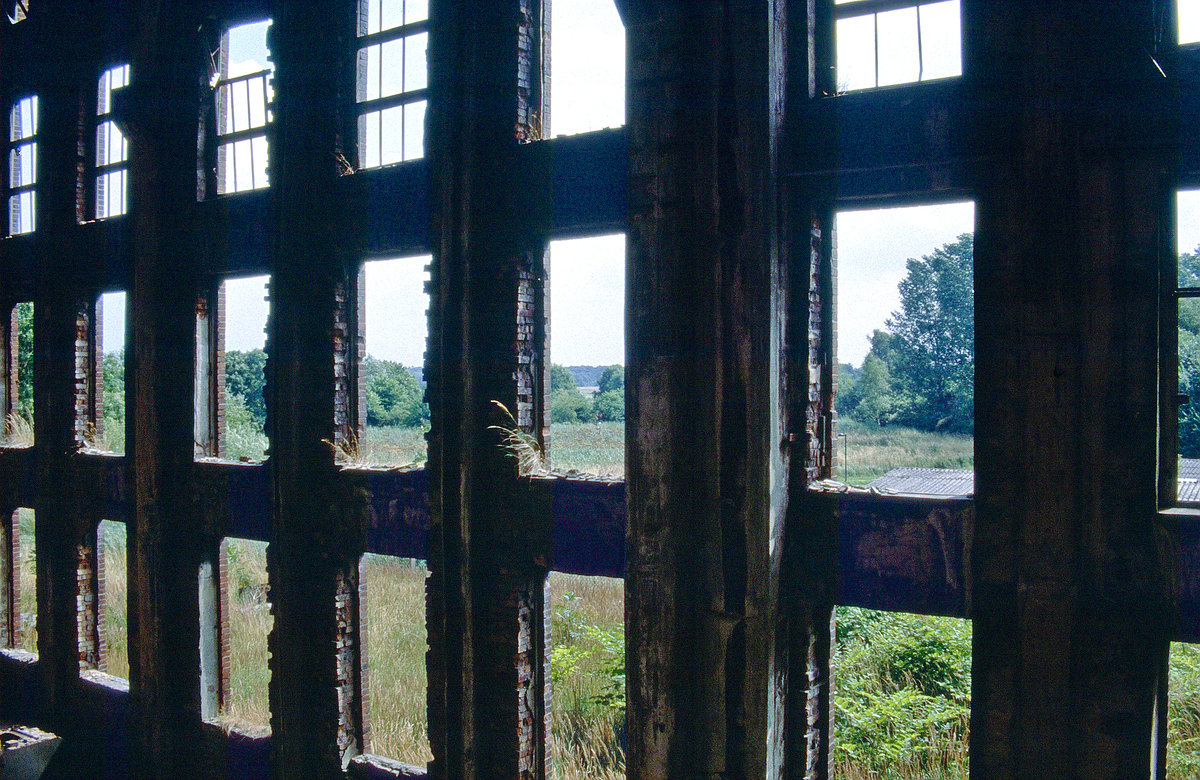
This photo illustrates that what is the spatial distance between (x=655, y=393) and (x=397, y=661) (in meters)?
7.80

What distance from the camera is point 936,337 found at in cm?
1209

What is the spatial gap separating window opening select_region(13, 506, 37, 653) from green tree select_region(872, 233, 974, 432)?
10783 mm

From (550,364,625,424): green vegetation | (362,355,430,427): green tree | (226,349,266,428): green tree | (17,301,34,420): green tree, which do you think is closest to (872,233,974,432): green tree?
(550,364,625,424): green vegetation

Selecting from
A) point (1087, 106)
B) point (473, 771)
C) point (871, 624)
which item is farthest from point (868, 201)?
point (871, 624)

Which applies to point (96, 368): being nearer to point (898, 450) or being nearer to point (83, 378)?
point (83, 378)

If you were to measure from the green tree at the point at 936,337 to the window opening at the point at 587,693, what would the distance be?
18.0ft

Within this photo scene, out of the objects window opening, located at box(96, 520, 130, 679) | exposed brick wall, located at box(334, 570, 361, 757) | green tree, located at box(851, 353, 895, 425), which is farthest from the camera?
green tree, located at box(851, 353, 895, 425)

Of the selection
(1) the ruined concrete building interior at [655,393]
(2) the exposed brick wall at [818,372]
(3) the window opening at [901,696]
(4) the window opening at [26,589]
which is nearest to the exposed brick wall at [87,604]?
(1) the ruined concrete building interior at [655,393]

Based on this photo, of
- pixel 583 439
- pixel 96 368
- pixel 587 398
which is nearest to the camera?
pixel 583 439

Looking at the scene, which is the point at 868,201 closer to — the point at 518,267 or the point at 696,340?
the point at 696,340

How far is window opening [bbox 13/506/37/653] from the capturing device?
27.1 feet

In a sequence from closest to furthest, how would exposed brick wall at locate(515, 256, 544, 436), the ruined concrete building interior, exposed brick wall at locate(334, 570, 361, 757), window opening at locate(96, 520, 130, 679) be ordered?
the ruined concrete building interior < exposed brick wall at locate(515, 256, 544, 436) < exposed brick wall at locate(334, 570, 361, 757) < window opening at locate(96, 520, 130, 679)

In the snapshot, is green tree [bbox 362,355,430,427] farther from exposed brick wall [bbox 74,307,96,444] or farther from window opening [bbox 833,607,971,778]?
window opening [bbox 833,607,971,778]

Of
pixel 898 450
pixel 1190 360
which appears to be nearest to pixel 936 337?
pixel 898 450
